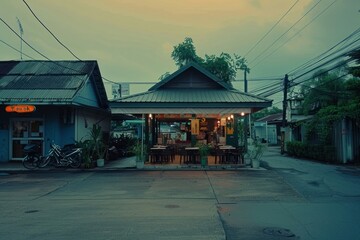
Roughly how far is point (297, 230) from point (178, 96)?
12.4 m

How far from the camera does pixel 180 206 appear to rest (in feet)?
27.7

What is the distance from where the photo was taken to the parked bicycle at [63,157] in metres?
16.3

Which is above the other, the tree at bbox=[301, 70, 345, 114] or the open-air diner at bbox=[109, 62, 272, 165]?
the tree at bbox=[301, 70, 345, 114]

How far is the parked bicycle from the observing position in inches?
642

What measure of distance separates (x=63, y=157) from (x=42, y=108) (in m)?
3.37

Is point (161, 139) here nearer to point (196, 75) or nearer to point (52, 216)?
point (196, 75)

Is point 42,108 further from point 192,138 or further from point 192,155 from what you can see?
point 192,138

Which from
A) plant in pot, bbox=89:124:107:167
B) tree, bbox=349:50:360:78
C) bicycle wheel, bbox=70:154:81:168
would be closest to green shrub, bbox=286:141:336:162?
→ tree, bbox=349:50:360:78

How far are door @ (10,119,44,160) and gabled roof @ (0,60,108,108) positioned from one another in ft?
5.69

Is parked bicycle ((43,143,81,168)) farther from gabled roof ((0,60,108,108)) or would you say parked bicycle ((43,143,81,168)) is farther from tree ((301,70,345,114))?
tree ((301,70,345,114))

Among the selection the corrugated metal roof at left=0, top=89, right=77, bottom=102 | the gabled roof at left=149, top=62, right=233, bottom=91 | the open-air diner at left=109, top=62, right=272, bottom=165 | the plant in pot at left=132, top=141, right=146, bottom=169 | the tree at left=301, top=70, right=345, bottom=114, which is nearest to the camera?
the plant in pot at left=132, top=141, right=146, bottom=169

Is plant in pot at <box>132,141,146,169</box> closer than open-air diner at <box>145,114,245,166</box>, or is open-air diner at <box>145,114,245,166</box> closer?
plant in pot at <box>132,141,146,169</box>

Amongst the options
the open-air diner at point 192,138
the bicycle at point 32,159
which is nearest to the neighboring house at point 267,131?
the open-air diner at point 192,138

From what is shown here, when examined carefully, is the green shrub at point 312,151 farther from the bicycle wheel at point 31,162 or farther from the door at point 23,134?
the door at point 23,134
